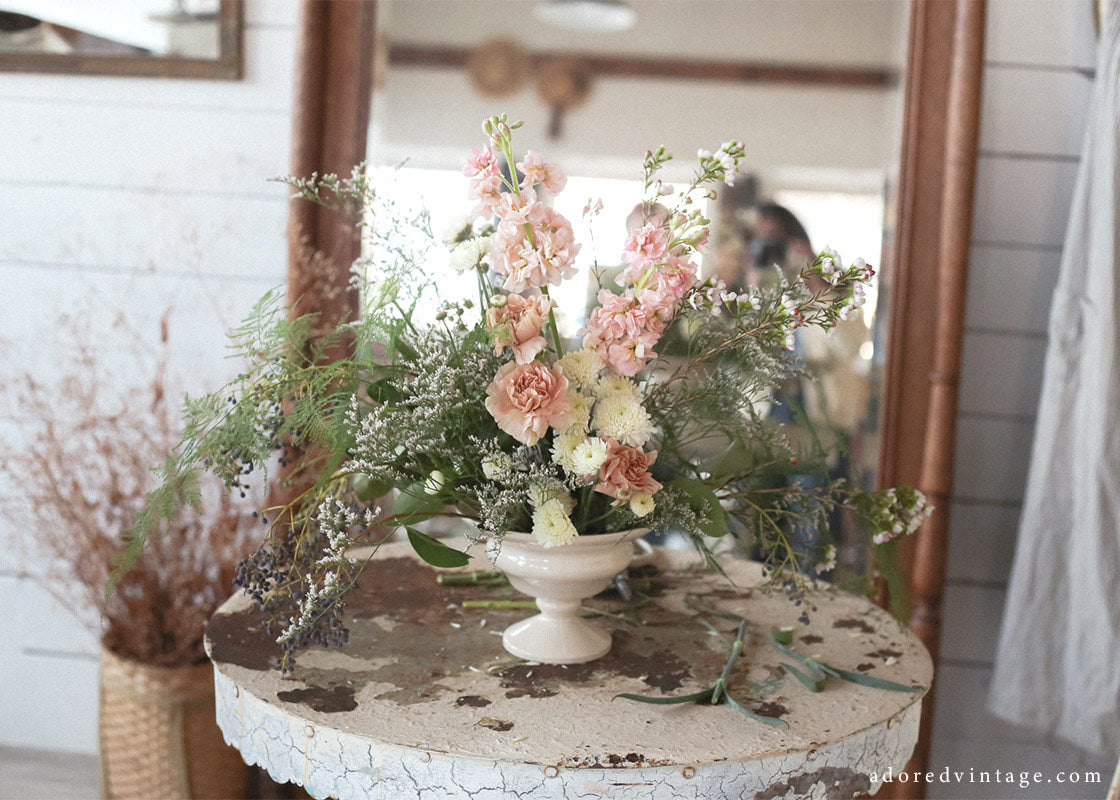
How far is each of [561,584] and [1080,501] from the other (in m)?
1.10

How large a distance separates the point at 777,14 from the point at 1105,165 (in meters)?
0.68

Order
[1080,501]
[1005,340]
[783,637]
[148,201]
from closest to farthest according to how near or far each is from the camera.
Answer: [783,637], [1080,501], [1005,340], [148,201]

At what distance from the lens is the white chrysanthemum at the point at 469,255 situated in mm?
1063

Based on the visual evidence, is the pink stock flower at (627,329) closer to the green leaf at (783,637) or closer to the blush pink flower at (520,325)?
the blush pink flower at (520,325)

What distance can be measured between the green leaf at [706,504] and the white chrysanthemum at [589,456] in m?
0.13

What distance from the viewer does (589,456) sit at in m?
1.01

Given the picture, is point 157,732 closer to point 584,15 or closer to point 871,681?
point 871,681

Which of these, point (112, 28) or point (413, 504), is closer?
point (413, 504)

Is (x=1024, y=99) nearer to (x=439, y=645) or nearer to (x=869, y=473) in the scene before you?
(x=869, y=473)

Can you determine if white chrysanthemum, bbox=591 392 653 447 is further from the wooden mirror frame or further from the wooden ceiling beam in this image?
the wooden ceiling beam

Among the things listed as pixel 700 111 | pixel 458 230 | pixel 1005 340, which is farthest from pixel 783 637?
pixel 700 111

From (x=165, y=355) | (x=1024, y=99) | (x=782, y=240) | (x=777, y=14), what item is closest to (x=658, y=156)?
(x=782, y=240)

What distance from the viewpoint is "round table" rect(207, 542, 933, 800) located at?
3.14ft

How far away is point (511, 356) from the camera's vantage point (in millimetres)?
1087
